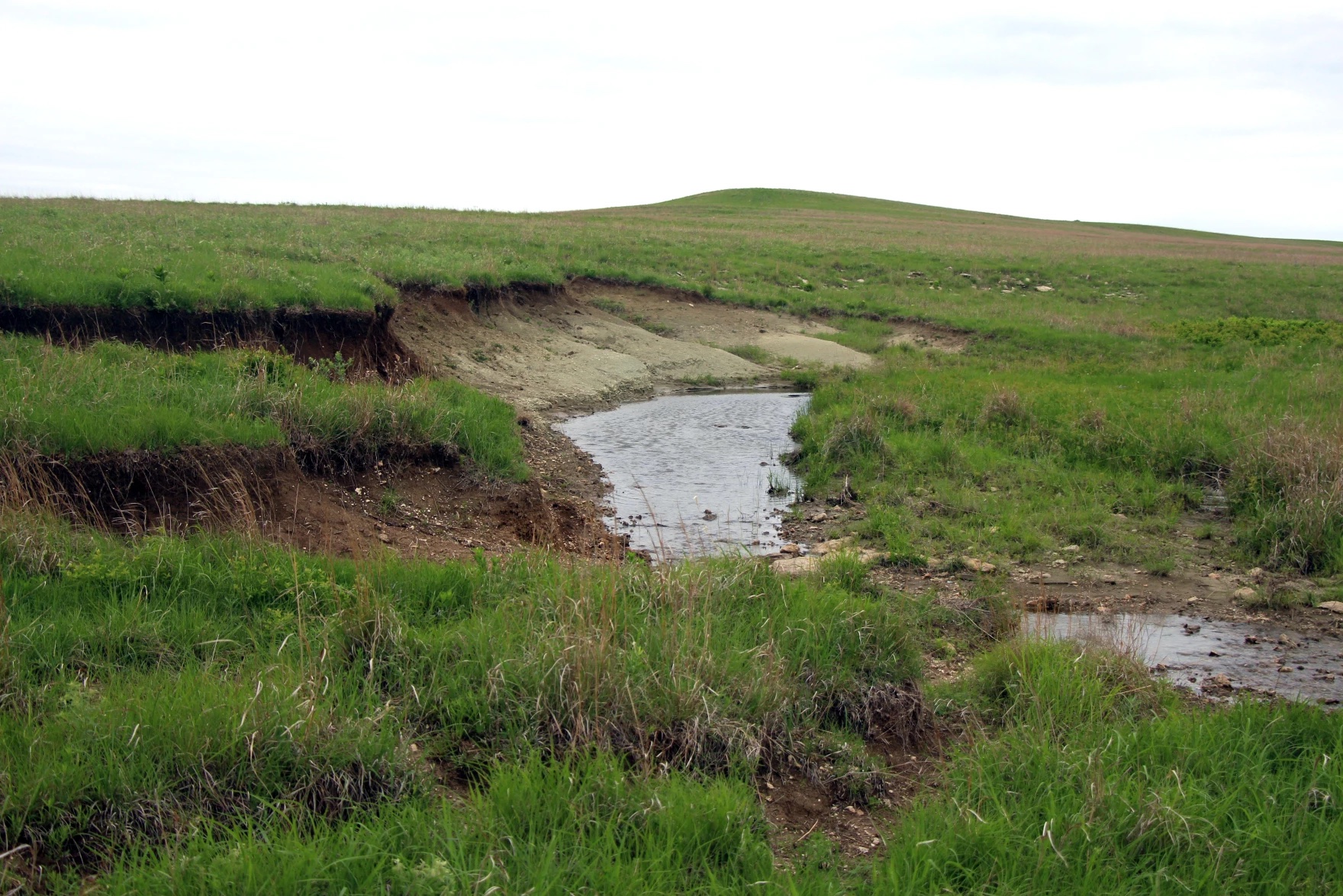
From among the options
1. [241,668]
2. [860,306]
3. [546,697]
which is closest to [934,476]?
[546,697]

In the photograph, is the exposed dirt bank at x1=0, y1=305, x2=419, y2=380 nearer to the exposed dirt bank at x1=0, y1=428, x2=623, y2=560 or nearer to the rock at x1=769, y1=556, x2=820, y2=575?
the exposed dirt bank at x1=0, y1=428, x2=623, y2=560

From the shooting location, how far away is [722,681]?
16.6ft

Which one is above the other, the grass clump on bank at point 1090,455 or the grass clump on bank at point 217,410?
the grass clump on bank at point 217,410

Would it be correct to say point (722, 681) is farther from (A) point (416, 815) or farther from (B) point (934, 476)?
(B) point (934, 476)

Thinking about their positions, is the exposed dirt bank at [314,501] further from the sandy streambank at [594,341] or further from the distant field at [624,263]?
the sandy streambank at [594,341]

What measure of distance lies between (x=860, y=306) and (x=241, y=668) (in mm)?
25228

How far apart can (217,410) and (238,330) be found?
4.79 m

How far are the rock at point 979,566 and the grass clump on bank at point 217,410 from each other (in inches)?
200

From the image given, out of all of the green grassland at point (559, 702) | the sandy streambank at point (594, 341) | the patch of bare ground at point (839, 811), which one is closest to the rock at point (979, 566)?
the green grassland at point (559, 702)

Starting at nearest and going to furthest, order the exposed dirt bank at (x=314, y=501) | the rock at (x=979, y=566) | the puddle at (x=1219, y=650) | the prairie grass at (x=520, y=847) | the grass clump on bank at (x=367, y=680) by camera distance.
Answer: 1. the prairie grass at (x=520, y=847)
2. the grass clump on bank at (x=367, y=680)
3. the puddle at (x=1219, y=650)
4. the exposed dirt bank at (x=314, y=501)
5. the rock at (x=979, y=566)

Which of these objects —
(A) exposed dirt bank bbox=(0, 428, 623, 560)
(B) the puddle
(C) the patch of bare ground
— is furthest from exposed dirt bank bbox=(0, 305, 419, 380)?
(C) the patch of bare ground

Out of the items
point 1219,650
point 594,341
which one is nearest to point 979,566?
point 1219,650

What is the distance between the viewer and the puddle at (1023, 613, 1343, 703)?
6.25 metres

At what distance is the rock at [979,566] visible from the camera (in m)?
8.70
